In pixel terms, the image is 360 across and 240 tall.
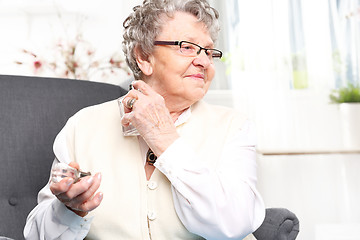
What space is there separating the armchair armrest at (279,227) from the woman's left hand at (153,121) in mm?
410

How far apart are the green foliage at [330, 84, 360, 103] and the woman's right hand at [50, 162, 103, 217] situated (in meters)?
2.56

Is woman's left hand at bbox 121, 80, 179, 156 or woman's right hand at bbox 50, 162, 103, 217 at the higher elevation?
woman's left hand at bbox 121, 80, 179, 156

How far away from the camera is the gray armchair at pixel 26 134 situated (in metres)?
1.63

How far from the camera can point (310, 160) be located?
3.28 meters

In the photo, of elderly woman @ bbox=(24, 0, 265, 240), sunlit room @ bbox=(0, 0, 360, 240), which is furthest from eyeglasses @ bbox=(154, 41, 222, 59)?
sunlit room @ bbox=(0, 0, 360, 240)

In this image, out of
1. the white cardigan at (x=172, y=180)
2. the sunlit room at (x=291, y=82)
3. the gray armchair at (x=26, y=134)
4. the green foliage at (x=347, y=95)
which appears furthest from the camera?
the green foliage at (x=347, y=95)

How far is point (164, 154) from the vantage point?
122cm

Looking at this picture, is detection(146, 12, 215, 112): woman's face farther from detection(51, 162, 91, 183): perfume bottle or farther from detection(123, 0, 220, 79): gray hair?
detection(51, 162, 91, 183): perfume bottle

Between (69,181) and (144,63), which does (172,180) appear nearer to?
(69,181)

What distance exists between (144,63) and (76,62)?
2.01 meters

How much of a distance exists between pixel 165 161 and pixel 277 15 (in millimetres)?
2310

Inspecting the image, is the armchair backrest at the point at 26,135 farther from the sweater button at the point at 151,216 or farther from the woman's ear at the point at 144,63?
the sweater button at the point at 151,216

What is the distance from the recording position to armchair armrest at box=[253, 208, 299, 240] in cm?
139

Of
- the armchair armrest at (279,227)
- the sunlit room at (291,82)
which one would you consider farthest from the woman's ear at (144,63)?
the sunlit room at (291,82)
